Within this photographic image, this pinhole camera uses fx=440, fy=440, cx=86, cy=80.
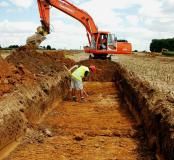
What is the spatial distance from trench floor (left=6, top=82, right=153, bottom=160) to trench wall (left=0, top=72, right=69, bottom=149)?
0.85 ft

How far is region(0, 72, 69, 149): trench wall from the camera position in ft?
30.4

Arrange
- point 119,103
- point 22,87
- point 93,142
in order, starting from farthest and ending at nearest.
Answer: point 119,103
point 22,87
point 93,142

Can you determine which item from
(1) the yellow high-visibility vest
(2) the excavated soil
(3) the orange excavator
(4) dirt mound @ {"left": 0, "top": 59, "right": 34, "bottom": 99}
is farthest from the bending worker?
(3) the orange excavator

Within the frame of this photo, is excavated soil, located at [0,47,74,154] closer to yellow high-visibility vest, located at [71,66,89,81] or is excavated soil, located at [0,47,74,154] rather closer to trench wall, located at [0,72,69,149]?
trench wall, located at [0,72,69,149]

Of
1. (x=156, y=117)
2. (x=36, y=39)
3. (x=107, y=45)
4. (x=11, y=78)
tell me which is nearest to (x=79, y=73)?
(x=11, y=78)

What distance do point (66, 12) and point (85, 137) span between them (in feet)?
58.4

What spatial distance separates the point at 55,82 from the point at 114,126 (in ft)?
18.9

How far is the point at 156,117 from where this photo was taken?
9.45m

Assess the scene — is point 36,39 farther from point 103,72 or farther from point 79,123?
point 79,123

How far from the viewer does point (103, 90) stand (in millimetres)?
19891

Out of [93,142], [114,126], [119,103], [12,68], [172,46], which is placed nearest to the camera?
[93,142]

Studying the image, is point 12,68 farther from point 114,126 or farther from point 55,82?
point 114,126

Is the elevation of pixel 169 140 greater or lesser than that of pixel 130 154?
greater

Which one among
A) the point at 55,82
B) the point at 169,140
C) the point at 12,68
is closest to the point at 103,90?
the point at 55,82
